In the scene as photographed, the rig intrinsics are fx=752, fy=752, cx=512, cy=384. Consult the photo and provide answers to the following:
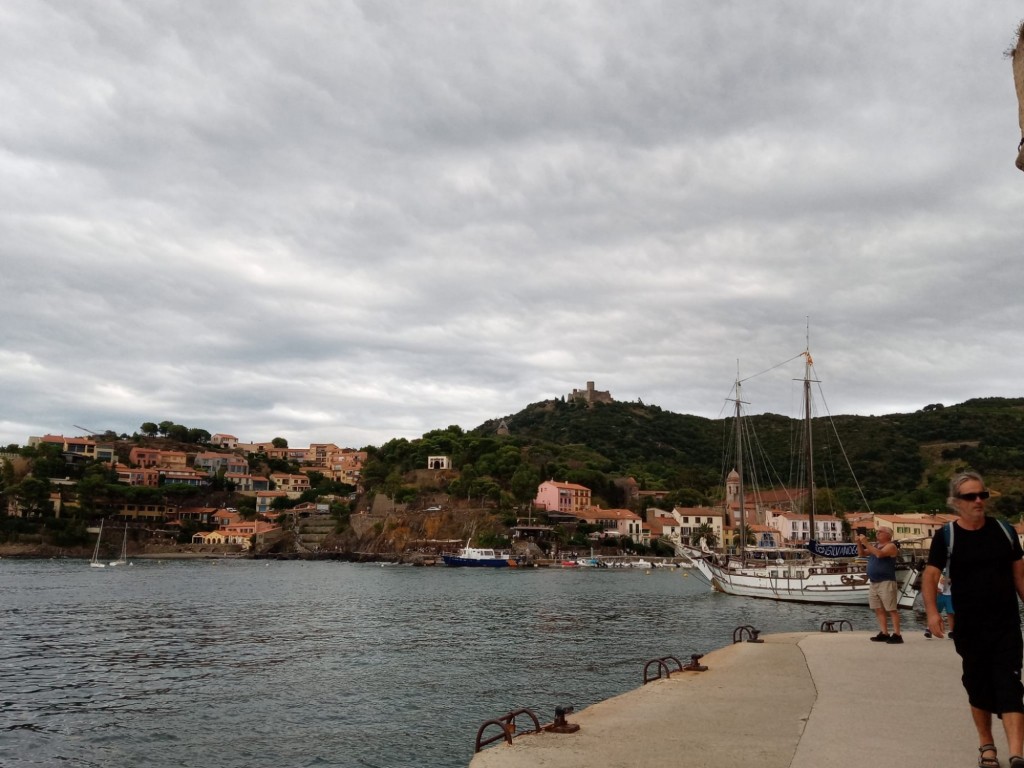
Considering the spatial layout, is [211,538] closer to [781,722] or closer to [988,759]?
[781,722]

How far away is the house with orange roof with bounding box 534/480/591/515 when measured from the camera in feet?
372

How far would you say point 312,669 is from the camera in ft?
63.0

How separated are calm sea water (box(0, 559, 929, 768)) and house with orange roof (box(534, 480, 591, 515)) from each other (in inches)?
2800

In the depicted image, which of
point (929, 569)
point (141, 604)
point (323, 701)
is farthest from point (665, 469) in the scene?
point (929, 569)

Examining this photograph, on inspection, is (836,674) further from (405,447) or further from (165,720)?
(405,447)

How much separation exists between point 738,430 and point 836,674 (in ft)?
150

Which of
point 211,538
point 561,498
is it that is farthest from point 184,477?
point 561,498

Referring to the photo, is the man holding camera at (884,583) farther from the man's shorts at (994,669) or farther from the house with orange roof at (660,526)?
the house with orange roof at (660,526)

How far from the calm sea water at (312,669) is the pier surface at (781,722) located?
4112mm

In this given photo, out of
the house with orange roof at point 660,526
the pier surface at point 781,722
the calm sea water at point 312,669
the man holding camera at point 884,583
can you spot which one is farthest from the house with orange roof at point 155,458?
the pier surface at point 781,722

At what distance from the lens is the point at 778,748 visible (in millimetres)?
6172

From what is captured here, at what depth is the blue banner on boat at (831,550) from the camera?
39.6 meters

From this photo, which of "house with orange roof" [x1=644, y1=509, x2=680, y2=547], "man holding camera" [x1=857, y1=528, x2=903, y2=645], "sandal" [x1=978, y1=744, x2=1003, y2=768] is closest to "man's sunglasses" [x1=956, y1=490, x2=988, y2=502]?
"sandal" [x1=978, y1=744, x2=1003, y2=768]

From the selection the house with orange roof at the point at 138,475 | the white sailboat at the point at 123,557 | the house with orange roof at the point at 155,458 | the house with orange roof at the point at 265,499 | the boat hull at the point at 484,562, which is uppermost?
the house with orange roof at the point at 155,458
